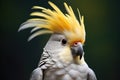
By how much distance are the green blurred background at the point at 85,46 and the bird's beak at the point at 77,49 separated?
0.48 meters

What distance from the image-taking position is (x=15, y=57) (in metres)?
2.74

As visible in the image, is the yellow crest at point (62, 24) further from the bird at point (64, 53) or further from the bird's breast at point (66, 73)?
the bird's breast at point (66, 73)

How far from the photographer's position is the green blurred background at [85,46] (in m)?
2.74

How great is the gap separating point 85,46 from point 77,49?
59 cm

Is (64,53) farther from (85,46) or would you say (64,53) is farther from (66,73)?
(85,46)

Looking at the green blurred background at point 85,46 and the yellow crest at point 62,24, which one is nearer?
the yellow crest at point 62,24

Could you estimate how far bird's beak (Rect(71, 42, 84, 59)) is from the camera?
219 centimetres

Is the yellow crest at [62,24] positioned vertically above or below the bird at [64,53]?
above

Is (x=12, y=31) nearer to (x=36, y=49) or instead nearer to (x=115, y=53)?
(x=36, y=49)

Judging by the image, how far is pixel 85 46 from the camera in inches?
110

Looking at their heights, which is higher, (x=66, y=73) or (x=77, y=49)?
(x=77, y=49)

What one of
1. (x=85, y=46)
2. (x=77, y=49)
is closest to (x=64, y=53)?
(x=77, y=49)

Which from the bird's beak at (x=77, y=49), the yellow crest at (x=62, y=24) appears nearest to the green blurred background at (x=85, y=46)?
the yellow crest at (x=62, y=24)

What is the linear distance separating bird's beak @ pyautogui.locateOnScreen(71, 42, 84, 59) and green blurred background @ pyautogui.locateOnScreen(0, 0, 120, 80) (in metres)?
0.48
